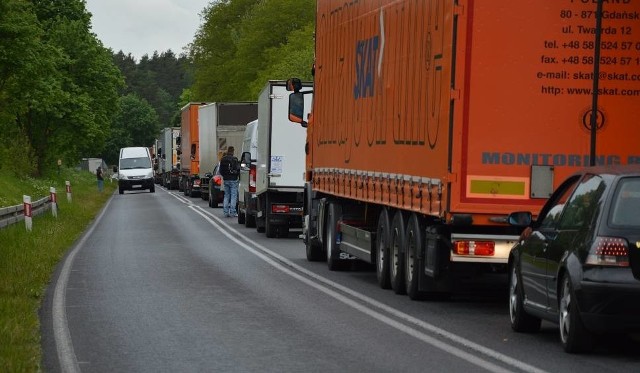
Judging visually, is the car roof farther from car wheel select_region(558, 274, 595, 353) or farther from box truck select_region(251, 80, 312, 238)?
box truck select_region(251, 80, 312, 238)

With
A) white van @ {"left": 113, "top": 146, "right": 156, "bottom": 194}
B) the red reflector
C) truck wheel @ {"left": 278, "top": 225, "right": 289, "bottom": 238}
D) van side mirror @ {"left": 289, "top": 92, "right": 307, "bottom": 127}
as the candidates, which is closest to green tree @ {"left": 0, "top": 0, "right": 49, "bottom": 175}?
white van @ {"left": 113, "top": 146, "right": 156, "bottom": 194}

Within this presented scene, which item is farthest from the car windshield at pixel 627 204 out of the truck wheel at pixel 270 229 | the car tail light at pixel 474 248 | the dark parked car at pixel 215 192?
the dark parked car at pixel 215 192

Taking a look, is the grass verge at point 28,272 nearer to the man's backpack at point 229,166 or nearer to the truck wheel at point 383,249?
the man's backpack at point 229,166

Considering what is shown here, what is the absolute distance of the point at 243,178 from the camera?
36.3m

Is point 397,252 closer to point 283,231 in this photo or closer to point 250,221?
point 283,231

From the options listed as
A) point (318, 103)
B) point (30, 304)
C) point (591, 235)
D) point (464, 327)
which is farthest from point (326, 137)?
point (591, 235)

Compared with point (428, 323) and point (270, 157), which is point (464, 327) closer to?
point (428, 323)

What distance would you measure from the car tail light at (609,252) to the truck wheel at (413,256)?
16.4 ft

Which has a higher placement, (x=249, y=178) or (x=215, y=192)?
(x=249, y=178)

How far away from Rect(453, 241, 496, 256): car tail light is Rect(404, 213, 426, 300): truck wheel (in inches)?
32.9

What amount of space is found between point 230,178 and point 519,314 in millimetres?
28290

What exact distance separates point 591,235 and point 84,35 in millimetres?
75075

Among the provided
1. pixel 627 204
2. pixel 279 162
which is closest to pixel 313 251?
pixel 279 162

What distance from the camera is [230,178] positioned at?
4084 centimetres
